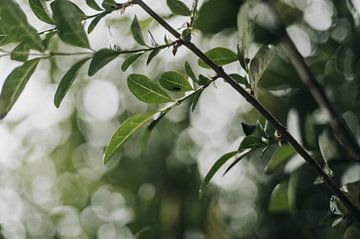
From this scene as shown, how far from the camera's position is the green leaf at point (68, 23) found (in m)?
0.59

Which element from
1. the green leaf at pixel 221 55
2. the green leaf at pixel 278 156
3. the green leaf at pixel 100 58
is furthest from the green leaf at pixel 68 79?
the green leaf at pixel 278 156

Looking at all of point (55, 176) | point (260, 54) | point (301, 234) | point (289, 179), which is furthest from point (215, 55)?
point (55, 176)

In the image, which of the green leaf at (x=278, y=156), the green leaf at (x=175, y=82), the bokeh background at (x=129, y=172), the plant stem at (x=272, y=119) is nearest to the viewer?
the plant stem at (x=272, y=119)

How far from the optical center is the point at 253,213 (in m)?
1.48

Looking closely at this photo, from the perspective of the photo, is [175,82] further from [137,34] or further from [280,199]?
[280,199]

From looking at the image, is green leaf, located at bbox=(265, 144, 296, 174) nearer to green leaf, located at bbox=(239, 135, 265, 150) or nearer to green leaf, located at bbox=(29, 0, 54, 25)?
green leaf, located at bbox=(239, 135, 265, 150)

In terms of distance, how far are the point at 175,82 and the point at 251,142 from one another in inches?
3.7

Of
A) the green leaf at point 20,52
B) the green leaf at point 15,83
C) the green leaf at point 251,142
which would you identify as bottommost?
the green leaf at point 251,142

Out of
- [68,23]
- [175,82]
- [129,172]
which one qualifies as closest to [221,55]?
[175,82]

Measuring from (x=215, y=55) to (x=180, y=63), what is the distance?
927mm

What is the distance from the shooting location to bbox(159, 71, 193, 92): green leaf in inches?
25.5

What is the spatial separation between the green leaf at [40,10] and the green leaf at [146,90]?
10cm

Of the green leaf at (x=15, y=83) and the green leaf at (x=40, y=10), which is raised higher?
the green leaf at (x=40, y=10)

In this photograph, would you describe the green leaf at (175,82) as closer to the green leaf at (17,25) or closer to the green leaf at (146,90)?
the green leaf at (146,90)
